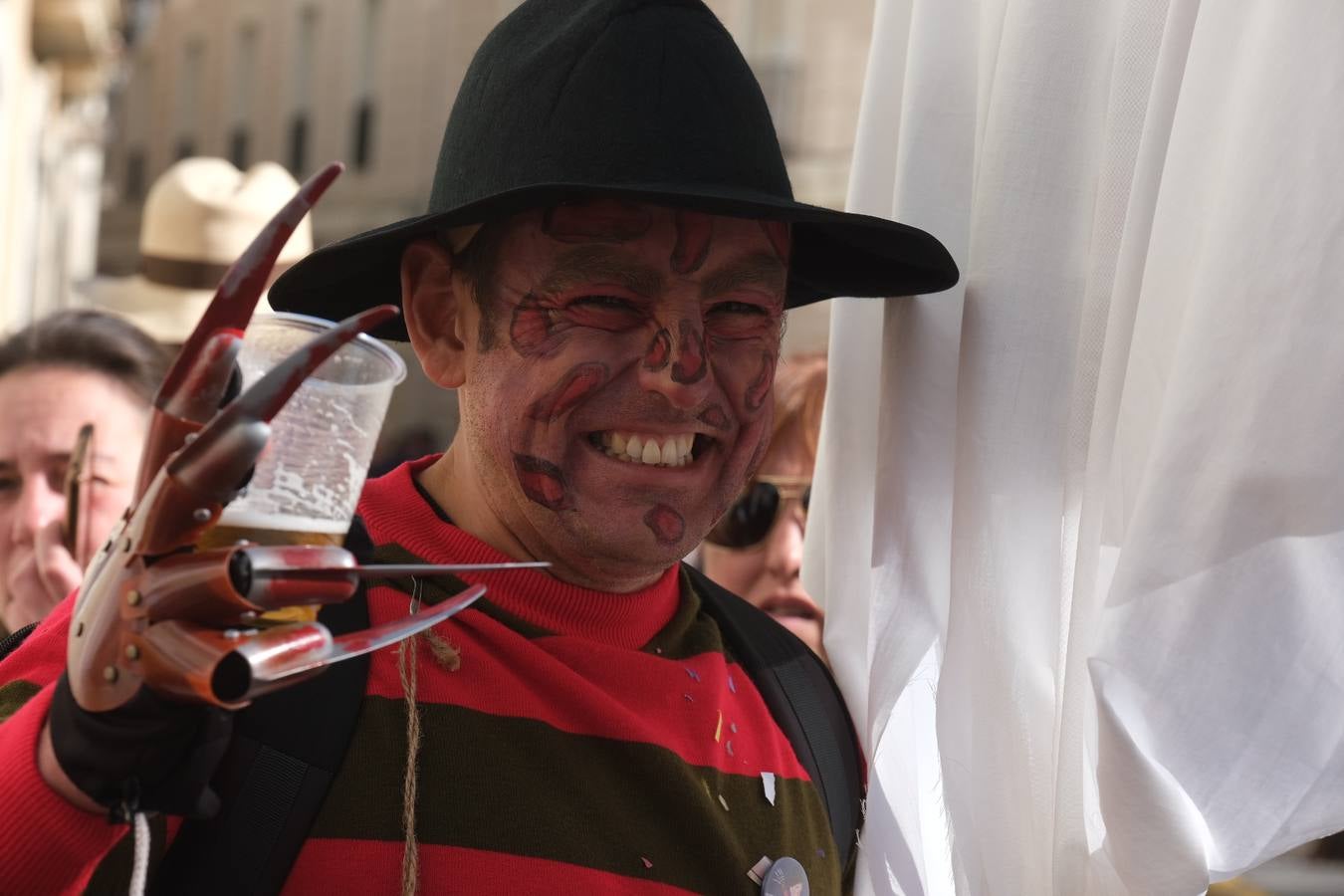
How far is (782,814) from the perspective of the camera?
2129 mm

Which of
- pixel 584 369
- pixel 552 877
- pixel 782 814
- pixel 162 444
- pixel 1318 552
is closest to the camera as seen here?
pixel 162 444

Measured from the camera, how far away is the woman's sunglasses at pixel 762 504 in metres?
3.36

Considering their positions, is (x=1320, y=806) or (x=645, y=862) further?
(x=645, y=862)

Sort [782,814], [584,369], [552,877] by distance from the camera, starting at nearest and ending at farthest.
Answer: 1. [552,877]
2. [584,369]
3. [782,814]

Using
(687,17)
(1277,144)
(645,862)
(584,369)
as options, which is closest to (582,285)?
(584,369)

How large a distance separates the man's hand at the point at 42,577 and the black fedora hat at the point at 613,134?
1.11 meters

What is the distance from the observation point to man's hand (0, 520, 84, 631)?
118 inches

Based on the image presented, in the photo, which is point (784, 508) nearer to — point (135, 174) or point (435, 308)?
point (435, 308)

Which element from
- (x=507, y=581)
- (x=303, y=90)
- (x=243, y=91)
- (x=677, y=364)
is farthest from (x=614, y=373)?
(x=243, y=91)

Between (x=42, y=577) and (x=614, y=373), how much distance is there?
1529mm

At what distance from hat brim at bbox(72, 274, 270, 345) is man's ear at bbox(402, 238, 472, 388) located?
8.54 feet

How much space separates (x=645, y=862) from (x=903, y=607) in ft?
1.77

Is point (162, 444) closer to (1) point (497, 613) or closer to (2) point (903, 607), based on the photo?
(1) point (497, 613)

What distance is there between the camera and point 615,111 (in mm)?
1969
